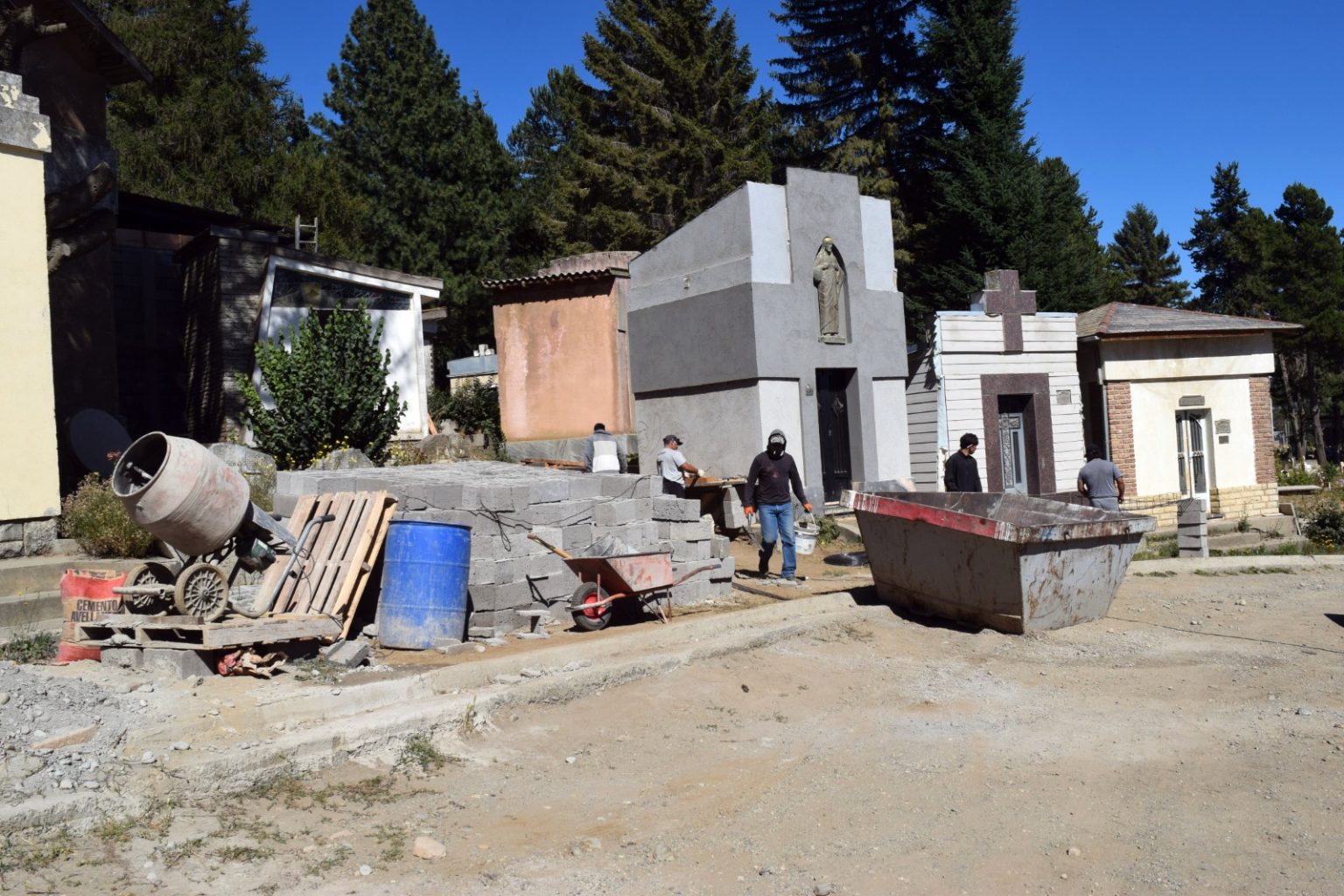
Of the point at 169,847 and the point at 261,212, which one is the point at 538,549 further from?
the point at 261,212

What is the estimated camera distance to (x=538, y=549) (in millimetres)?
10234

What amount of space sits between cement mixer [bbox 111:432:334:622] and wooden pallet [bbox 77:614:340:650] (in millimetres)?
162

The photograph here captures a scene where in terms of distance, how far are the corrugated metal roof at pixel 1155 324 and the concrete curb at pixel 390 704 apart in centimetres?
1342

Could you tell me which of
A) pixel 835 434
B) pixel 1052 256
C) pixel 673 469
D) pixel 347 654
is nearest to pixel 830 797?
pixel 347 654

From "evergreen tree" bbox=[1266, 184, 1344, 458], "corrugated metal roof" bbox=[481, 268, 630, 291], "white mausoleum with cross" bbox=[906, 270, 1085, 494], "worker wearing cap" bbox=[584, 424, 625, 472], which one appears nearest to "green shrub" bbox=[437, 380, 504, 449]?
"corrugated metal roof" bbox=[481, 268, 630, 291]

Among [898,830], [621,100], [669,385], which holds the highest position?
[621,100]

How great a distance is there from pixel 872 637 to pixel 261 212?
2935 centimetres

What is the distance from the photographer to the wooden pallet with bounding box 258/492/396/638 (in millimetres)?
8695

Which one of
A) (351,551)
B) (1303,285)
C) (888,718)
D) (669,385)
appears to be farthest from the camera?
(1303,285)

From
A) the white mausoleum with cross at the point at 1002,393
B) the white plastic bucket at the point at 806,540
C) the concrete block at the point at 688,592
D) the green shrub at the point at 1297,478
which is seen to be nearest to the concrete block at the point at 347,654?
the concrete block at the point at 688,592

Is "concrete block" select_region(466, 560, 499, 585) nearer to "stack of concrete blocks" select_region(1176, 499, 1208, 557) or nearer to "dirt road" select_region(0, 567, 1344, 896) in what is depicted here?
"dirt road" select_region(0, 567, 1344, 896)

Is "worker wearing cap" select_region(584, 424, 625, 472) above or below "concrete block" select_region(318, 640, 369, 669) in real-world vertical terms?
above

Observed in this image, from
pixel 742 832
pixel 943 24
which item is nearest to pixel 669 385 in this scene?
pixel 742 832

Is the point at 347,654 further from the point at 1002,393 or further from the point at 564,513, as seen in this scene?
the point at 1002,393
